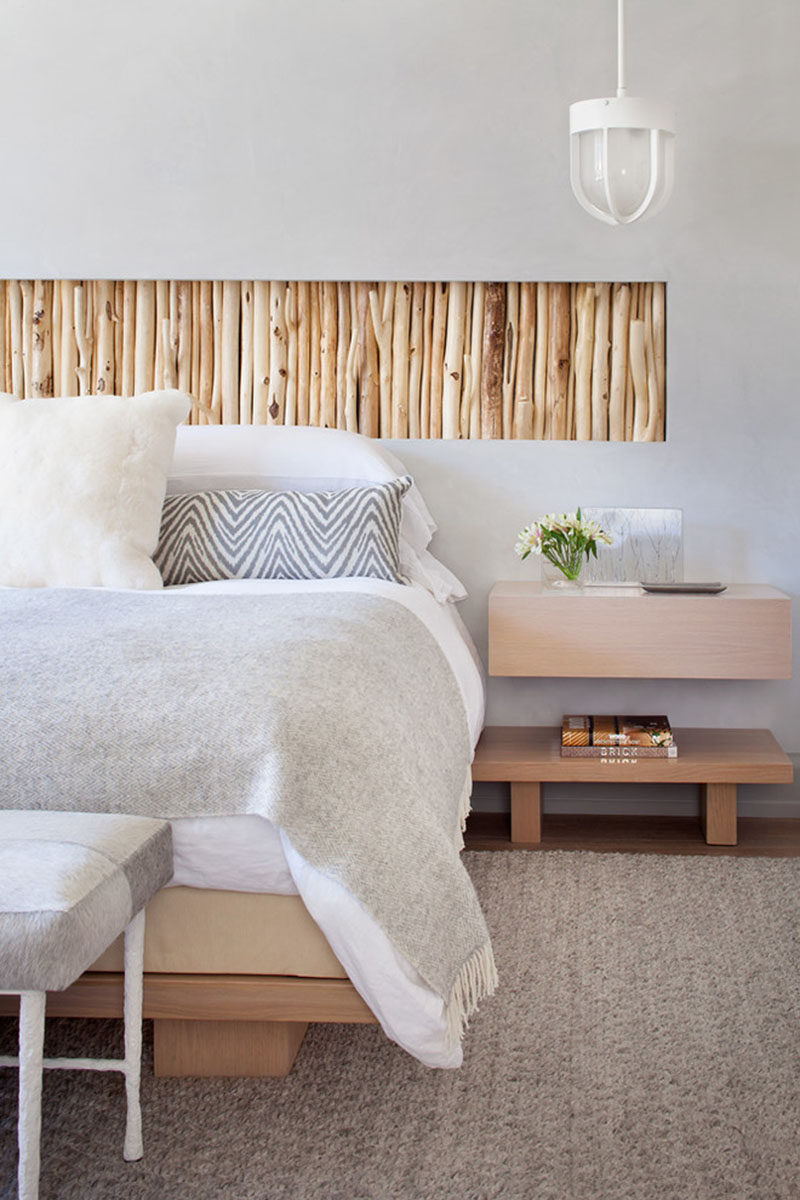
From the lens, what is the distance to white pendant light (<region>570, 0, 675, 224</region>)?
295 cm

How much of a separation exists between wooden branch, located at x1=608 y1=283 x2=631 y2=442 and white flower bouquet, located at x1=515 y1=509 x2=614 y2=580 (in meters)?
0.35

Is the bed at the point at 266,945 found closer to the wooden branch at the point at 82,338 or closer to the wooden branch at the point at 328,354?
the wooden branch at the point at 328,354

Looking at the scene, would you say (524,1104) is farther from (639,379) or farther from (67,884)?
(639,379)

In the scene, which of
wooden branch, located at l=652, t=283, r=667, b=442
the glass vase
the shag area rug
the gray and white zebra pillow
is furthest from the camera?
wooden branch, located at l=652, t=283, r=667, b=442

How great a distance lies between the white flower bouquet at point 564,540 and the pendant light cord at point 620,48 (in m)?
1.07

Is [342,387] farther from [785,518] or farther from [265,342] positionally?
[785,518]

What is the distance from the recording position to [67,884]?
1.35 meters

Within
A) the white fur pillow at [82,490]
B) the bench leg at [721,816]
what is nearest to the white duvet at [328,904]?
the white fur pillow at [82,490]

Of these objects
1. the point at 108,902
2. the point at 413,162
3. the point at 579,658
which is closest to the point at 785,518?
the point at 579,658

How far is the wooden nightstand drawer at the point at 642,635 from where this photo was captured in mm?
3039

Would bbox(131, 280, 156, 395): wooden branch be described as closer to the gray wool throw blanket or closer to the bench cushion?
the gray wool throw blanket

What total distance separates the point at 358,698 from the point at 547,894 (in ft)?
3.44

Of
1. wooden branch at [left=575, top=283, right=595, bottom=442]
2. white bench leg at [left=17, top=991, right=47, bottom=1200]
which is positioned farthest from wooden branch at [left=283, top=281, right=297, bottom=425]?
white bench leg at [left=17, top=991, right=47, bottom=1200]

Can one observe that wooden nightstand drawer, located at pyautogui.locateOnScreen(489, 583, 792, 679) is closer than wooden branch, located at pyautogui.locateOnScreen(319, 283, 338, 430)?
Yes
